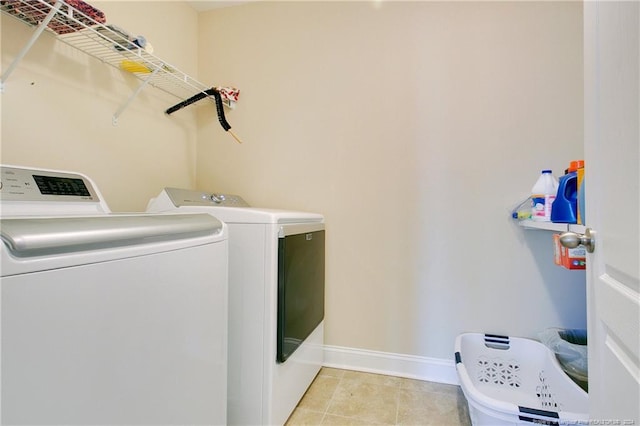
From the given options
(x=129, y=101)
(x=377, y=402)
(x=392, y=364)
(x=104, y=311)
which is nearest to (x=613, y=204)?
(x=104, y=311)

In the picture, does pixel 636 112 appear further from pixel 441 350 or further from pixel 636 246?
pixel 441 350

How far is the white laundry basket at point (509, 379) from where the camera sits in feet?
4.01

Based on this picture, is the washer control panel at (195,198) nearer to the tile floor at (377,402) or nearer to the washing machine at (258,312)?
the washing machine at (258,312)

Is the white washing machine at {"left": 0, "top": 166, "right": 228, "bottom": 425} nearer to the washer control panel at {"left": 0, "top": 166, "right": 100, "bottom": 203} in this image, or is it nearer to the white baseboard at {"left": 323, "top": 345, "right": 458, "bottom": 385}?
the washer control panel at {"left": 0, "top": 166, "right": 100, "bottom": 203}

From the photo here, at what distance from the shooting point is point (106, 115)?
1.66 metres

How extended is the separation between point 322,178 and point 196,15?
1.58 m

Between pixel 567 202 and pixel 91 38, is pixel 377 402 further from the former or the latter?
pixel 91 38

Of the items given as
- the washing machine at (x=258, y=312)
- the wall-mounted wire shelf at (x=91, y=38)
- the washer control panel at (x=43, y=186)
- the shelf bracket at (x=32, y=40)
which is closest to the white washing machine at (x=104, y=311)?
the washer control panel at (x=43, y=186)

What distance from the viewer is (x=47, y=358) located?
24.3 inches

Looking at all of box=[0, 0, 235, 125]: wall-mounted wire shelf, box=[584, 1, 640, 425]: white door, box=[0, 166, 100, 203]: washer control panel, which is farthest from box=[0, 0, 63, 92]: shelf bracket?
box=[584, 1, 640, 425]: white door

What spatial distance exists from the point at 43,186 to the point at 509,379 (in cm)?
226

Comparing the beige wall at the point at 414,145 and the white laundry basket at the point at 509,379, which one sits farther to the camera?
the beige wall at the point at 414,145

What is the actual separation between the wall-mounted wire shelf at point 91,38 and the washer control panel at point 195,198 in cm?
58

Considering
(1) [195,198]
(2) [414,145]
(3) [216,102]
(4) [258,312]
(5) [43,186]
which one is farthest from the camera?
(3) [216,102]
